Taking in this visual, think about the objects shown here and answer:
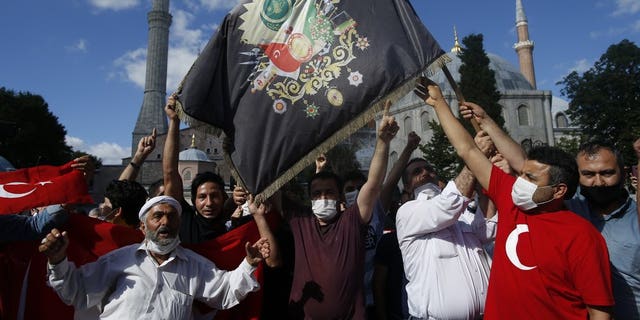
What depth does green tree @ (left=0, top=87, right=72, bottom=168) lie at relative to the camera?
3859cm

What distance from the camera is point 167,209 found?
10.5 ft

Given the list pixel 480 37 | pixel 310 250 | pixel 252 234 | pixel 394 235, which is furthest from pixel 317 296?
pixel 480 37

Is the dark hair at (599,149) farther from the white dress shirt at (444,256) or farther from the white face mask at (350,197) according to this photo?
the white face mask at (350,197)

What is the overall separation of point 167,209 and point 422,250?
1.93 meters

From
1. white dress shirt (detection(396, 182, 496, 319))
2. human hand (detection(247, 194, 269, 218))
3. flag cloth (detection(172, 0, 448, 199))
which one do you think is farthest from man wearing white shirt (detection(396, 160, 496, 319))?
human hand (detection(247, 194, 269, 218))

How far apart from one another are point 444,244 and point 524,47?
68522mm

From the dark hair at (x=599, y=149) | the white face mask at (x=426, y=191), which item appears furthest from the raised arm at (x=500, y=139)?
the white face mask at (x=426, y=191)

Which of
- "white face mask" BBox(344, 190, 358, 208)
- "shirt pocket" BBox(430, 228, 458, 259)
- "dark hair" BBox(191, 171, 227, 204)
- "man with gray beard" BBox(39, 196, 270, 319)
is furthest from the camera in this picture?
"white face mask" BBox(344, 190, 358, 208)

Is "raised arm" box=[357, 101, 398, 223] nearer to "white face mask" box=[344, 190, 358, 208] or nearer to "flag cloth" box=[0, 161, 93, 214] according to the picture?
"white face mask" box=[344, 190, 358, 208]

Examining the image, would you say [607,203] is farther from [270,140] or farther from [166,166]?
[166,166]

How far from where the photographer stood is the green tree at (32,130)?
38594 mm

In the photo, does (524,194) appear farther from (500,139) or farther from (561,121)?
(561,121)

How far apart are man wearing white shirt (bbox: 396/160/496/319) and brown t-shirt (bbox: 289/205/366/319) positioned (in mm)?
393

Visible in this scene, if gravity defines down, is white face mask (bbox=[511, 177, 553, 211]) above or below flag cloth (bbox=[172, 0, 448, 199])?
below
